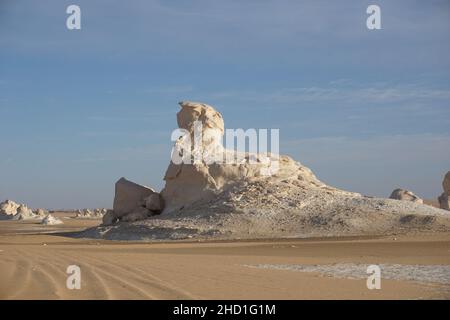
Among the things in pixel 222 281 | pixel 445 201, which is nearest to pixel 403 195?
pixel 445 201

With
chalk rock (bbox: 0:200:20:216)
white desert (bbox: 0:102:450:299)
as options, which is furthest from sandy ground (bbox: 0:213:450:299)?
chalk rock (bbox: 0:200:20:216)

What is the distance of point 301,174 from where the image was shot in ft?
115

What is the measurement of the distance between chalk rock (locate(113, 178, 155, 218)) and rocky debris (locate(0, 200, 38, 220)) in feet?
127

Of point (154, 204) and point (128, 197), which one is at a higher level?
point (128, 197)

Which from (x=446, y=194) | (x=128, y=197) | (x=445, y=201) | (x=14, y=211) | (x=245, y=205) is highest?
(x=128, y=197)

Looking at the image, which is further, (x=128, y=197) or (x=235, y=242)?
(x=128, y=197)

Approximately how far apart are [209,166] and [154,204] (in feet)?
14.0

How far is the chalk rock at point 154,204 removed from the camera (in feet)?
117

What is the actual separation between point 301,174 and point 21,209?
4990 cm

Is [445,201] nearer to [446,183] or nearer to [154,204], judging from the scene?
[446,183]

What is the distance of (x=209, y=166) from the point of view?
34281 millimetres

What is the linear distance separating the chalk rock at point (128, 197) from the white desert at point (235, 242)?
0.07 meters
